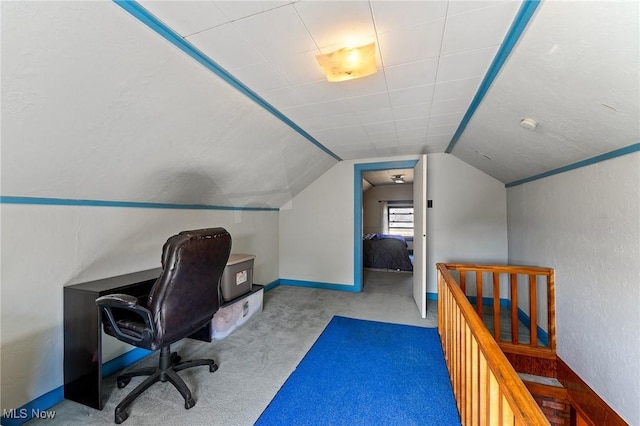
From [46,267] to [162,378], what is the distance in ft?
3.45

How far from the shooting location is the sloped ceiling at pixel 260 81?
3.51 feet

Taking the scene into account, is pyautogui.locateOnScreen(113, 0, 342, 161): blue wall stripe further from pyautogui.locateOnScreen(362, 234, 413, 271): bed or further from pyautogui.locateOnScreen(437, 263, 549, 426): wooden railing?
pyautogui.locateOnScreen(362, 234, 413, 271): bed

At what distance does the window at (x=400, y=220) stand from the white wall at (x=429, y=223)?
14.3ft

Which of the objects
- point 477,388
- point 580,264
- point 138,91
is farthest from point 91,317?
point 580,264

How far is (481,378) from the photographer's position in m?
1.16

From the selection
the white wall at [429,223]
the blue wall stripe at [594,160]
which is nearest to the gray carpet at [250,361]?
the white wall at [429,223]

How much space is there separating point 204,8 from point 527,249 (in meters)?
3.58

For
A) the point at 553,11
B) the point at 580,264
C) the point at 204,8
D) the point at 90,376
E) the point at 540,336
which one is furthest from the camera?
the point at 540,336

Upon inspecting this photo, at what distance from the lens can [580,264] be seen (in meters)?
1.97

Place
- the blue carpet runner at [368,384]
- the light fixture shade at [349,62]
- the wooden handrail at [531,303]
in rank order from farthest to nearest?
the wooden handrail at [531,303], the blue carpet runner at [368,384], the light fixture shade at [349,62]

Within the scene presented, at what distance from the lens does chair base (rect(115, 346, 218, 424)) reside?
5.06 ft

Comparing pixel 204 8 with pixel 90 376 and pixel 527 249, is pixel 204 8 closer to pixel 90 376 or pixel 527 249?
pixel 90 376

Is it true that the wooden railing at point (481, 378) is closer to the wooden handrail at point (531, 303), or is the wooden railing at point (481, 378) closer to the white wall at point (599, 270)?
the wooden handrail at point (531, 303)

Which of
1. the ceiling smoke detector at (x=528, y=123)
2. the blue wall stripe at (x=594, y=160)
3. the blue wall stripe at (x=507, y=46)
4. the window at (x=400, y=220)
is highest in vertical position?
the blue wall stripe at (x=507, y=46)
